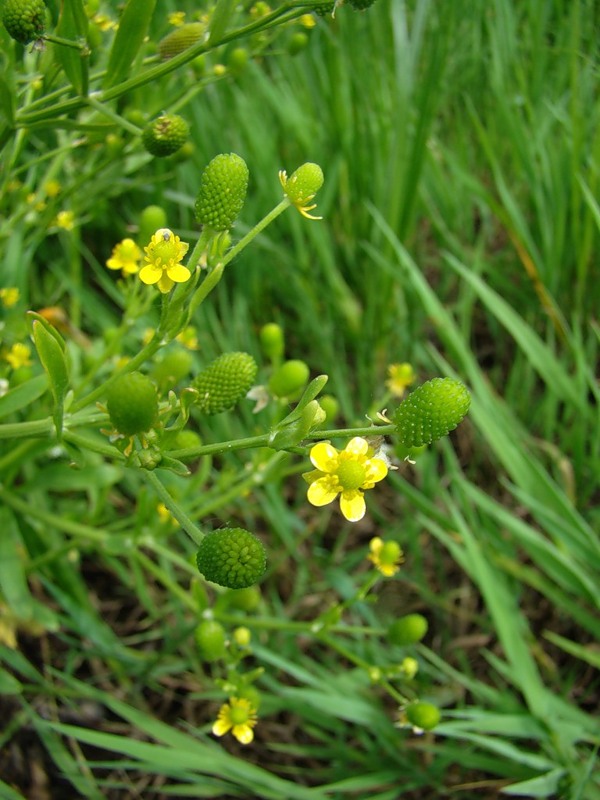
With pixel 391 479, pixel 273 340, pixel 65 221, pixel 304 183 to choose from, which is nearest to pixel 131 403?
pixel 304 183

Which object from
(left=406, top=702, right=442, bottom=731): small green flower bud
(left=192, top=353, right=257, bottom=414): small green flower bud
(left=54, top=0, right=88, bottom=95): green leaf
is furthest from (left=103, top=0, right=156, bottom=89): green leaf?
(left=406, top=702, right=442, bottom=731): small green flower bud

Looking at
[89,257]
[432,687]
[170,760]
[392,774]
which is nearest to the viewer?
[170,760]

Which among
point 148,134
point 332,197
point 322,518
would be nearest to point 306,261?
point 332,197

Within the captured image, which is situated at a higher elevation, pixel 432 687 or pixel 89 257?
pixel 89 257

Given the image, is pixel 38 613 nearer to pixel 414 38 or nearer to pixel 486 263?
pixel 486 263

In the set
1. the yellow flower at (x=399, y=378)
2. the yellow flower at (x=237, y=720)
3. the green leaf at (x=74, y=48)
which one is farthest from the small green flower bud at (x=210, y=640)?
the green leaf at (x=74, y=48)

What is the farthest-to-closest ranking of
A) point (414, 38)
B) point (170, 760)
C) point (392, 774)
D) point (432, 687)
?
point (414, 38)
point (432, 687)
point (392, 774)
point (170, 760)
